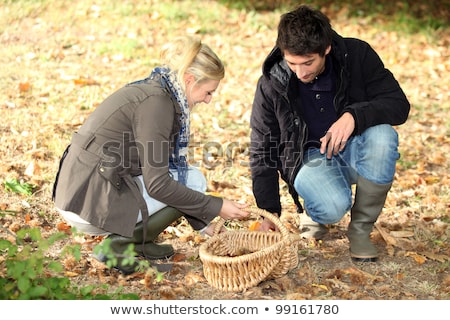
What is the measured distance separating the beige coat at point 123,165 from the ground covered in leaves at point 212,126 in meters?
0.35

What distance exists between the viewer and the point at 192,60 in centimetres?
314

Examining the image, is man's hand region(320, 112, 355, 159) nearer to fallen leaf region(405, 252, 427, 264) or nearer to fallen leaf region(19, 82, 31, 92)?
fallen leaf region(405, 252, 427, 264)

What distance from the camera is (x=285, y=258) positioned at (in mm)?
3189

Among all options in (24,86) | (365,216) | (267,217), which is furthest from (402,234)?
(24,86)

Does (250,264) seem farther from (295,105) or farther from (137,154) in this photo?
(295,105)

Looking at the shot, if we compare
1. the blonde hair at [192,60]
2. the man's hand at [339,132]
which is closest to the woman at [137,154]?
the blonde hair at [192,60]

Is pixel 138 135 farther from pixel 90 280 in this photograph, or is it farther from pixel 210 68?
pixel 90 280

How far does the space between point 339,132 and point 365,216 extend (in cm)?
51

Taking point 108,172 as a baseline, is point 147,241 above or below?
below

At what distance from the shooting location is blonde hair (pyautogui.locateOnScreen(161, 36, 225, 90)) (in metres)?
3.13

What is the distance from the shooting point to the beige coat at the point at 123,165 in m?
3.10

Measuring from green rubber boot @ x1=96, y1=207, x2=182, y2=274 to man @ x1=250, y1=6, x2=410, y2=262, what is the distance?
1.84ft
